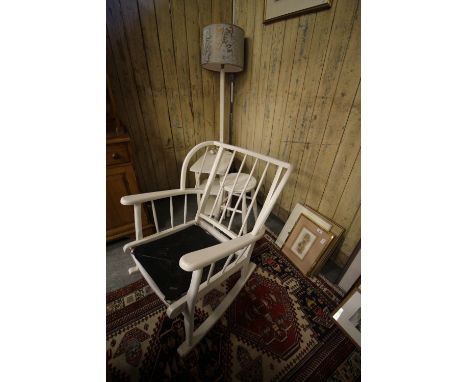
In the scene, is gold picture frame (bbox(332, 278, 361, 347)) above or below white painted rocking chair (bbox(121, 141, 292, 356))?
below

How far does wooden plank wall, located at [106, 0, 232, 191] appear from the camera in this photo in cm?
142

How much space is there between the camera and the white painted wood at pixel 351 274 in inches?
42.8

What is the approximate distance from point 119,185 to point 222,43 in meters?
1.33

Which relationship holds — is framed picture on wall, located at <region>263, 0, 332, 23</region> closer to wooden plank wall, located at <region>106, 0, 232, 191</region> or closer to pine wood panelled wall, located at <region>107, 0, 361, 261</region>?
pine wood panelled wall, located at <region>107, 0, 361, 261</region>

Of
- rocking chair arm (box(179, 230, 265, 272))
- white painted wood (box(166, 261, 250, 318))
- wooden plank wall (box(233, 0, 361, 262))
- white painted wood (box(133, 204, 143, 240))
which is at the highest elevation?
wooden plank wall (box(233, 0, 361, 262))

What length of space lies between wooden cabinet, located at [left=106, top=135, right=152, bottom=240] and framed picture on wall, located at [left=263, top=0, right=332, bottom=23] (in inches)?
54.2

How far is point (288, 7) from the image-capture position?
1182 mm

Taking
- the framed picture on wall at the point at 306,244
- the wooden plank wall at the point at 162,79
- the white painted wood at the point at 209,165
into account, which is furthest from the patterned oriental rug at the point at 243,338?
the wooden plank wall at the point at 162,79

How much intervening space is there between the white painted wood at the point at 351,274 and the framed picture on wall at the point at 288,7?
150 centimetres

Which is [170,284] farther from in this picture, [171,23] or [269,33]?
[171,23]

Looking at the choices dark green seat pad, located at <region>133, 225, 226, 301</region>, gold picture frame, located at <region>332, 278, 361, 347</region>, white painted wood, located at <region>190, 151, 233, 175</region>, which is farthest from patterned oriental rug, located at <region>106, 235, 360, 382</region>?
white painted wood, located at <region>190, 151, 233, 175</region>

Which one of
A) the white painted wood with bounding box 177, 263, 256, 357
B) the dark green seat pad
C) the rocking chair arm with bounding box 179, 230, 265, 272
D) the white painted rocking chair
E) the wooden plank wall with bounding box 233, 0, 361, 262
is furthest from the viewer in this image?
the wooden plank wall with bounding box 233, 0, 361, 262

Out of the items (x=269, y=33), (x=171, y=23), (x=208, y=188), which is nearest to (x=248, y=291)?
(x=208, y=188)

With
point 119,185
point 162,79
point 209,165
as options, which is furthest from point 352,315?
point 162,79
